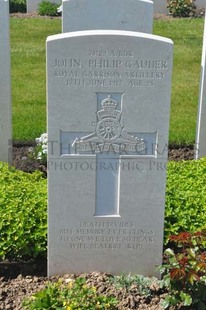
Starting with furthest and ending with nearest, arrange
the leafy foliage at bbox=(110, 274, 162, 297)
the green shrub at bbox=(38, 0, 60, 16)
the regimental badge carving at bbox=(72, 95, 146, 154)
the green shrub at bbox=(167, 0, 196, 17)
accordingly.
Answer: the green shrub at bbox=(38, 0, 60, 16)
the green shrub at bbox=(167, 0, 196, 17)
the leafy foliage at bbox=(110, 274, 162, 297)
the regimental badge carving at bbox=(72, 95, 146, 154)

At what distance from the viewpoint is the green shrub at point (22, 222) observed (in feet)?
15.5

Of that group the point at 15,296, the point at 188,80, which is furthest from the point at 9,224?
the point at 188,80

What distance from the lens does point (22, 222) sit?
4812 mm

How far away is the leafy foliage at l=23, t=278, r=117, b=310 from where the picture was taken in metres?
4.02

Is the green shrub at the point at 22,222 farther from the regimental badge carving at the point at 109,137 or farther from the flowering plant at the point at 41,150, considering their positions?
the flowering plant at the point at 41,150

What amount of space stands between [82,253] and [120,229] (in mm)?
338

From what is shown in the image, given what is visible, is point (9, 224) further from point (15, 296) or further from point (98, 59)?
point (98, 59)

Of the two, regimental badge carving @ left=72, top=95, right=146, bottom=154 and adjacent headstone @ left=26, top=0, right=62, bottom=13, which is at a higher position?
adjacent headstone @ left=26, top=0, right=62, bottom=13

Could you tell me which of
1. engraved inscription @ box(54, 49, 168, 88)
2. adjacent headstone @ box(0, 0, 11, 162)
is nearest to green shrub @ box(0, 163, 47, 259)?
engraved inscription @ box(54, 49, 168, 88)

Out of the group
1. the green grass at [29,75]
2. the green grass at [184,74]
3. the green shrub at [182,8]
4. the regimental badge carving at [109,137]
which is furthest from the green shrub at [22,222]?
the green shrub at [182,8]

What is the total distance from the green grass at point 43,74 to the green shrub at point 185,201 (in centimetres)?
188

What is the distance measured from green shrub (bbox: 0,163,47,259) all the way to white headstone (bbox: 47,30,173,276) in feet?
0.74

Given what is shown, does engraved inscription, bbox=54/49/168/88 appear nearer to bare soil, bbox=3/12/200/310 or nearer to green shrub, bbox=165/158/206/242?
green shrub, bbox=165/158/206/242

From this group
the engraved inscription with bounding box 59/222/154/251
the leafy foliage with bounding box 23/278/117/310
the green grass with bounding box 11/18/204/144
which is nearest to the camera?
the leafy foliage with bounding box 23/278/117/310
